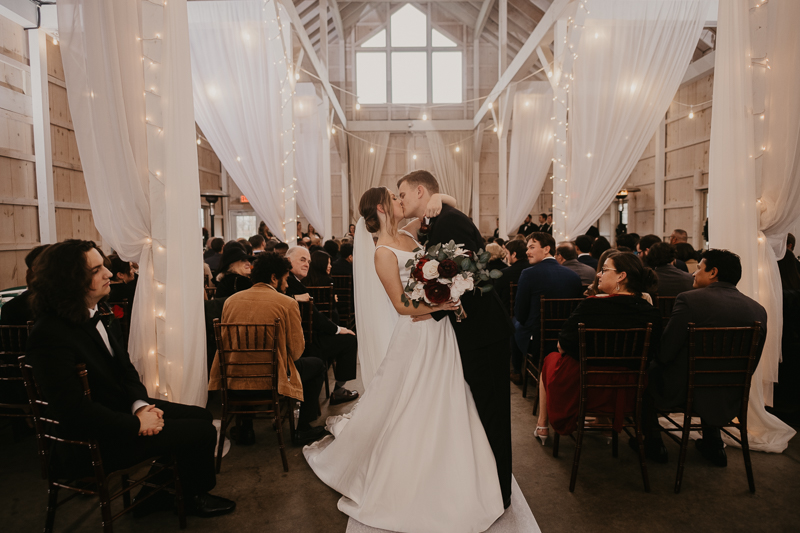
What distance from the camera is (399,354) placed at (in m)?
2.36

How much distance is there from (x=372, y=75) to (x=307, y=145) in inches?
274

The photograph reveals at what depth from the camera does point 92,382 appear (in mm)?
1938

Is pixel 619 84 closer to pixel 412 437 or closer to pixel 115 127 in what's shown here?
pixel 412 437

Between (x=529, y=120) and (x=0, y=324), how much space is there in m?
8.61

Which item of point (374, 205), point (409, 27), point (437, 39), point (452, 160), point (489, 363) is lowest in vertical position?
point (489, 363)

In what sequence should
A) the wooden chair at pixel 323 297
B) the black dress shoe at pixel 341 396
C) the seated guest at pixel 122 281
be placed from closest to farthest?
the seated guest at pixel 122 281 < the black dress shoe at pixel 341 396 < the wooden chair at pixel 323 297

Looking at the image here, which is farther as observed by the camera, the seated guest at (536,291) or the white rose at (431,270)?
the seated guest at (536,291)

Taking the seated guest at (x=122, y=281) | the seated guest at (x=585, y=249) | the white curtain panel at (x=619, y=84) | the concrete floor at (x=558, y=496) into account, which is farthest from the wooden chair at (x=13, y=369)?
the white curtain panel at (x=619, y=84)

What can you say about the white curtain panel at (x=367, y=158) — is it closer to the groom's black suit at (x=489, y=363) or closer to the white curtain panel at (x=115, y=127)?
the white curtain panel at (x=115, y=127)

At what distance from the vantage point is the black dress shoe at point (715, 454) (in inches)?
107

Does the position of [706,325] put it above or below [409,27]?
below

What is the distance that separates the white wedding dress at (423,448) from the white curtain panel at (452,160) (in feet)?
40.5

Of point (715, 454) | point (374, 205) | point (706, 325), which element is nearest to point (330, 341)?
point (374, 205)

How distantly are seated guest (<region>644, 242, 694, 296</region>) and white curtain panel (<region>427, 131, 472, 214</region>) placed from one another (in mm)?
10767
